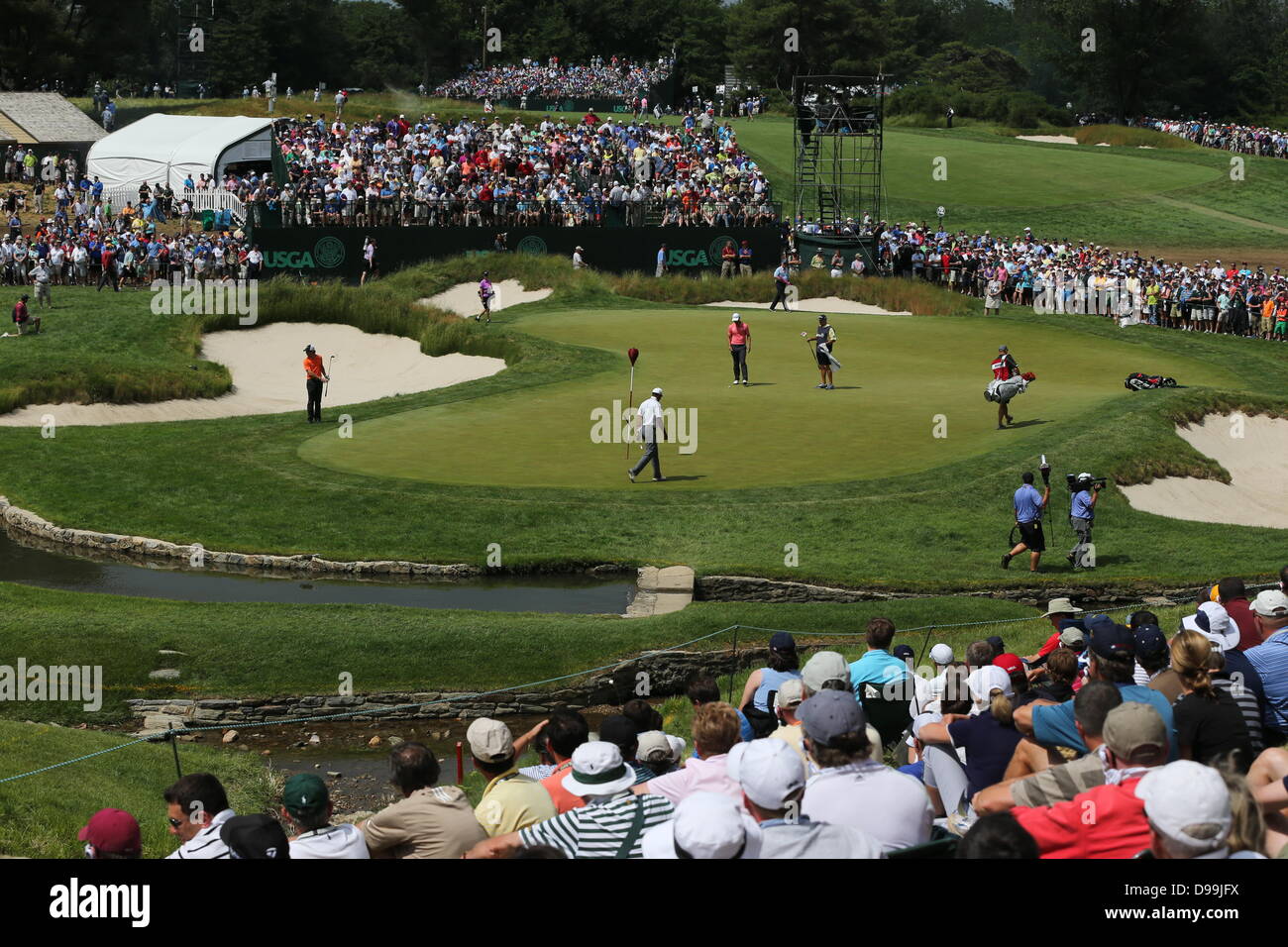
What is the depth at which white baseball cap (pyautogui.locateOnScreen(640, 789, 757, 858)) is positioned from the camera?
713 cm

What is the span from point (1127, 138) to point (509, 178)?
64601 mm

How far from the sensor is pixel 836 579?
2703cm

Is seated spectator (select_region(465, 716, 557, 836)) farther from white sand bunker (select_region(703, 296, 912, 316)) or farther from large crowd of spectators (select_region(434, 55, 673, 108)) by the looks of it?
large crowd of spectators (select_region(434, 55, 673, 108))

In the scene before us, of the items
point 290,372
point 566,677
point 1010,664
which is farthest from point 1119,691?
point 290,372

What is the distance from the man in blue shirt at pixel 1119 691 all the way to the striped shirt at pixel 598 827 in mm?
3105

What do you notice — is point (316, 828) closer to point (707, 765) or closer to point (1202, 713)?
point (707, 765)

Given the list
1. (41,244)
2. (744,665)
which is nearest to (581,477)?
(744,665)

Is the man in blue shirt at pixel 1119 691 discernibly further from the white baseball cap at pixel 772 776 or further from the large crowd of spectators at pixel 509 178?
the large crowd of spectators at pixel 509 178

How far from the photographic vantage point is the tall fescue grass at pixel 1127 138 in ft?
365

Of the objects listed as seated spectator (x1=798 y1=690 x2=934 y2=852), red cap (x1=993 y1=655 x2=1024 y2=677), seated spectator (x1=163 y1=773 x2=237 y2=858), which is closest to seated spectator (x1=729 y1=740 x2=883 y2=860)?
seated spectator (x1=798 y1=690 x2=934 y2=852)

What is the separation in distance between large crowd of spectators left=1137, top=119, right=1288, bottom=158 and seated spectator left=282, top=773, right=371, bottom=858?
107422 mm

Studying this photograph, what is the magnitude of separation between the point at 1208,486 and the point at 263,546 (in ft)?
67.5

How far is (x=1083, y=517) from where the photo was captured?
27609 millimetres

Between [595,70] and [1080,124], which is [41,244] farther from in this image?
[1080,124]
